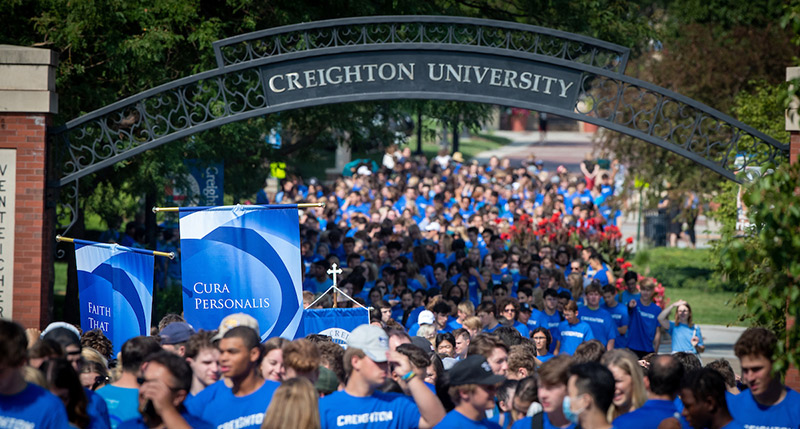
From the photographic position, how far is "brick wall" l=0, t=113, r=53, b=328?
10633 millimetres

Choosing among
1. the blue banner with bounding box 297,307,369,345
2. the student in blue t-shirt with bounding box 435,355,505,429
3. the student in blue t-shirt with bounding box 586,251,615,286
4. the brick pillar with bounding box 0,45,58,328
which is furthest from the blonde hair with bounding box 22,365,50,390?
the student in blue t-shirt with bounding box 586,251,615,286

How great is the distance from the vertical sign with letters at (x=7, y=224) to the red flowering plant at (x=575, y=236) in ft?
30.9

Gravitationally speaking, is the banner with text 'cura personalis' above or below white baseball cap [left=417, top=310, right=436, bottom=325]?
above

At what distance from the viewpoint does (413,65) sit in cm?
1091

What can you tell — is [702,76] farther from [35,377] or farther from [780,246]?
[35,377]

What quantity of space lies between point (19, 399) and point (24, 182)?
19.8ft

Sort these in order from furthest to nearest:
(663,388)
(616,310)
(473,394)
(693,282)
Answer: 1. (693,282)
2. (616,310)
3. (663,388)
4. (473,394)

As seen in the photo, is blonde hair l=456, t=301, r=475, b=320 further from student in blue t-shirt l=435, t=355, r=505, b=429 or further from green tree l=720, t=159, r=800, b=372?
green tree l=720, t=159, r=800, b=372

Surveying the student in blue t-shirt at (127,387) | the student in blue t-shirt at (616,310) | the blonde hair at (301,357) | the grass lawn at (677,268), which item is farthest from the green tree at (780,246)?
the grass lawn at (677,268)

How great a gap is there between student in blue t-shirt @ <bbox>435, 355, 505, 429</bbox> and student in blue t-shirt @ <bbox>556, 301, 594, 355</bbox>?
5.76 meters

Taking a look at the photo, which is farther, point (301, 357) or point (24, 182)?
point (24, 182)

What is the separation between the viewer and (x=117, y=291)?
9.77 meters

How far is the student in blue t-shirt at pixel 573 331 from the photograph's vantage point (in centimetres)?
1116

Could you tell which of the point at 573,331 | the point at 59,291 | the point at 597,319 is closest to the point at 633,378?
the point at 573,331
